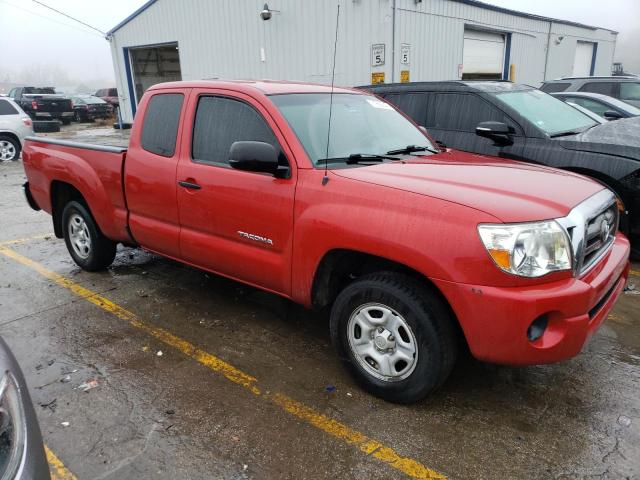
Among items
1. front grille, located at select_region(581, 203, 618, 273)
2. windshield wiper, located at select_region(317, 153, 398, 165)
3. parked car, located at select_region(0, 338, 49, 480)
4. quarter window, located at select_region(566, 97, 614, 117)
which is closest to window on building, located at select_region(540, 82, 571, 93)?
quarter window, located at select_region(566, 97, 614, 117)

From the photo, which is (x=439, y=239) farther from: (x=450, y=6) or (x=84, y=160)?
(x=450, y=6)

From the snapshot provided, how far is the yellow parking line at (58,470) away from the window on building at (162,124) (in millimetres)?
2244

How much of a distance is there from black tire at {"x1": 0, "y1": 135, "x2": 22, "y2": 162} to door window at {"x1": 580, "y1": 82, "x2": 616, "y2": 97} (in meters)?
14.0

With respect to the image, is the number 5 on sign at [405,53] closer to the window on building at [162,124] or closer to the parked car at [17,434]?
the window on building at [162,124]

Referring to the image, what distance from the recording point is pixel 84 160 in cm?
465

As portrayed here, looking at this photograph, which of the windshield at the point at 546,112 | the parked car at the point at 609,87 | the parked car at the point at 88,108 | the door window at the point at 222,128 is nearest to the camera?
the door window at the point at 222,128

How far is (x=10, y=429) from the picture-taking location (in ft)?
5.23

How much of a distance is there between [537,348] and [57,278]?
15.0ft

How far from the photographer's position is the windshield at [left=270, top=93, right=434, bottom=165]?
329 centimetres

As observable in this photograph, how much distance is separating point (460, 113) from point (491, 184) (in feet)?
10.7

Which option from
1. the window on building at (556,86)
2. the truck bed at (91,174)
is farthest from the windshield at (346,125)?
the window on building at (556,86)

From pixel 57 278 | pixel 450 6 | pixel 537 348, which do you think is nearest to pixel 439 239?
pixel 537 348

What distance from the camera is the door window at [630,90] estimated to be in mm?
9992

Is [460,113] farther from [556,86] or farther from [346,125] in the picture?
[556,86]
